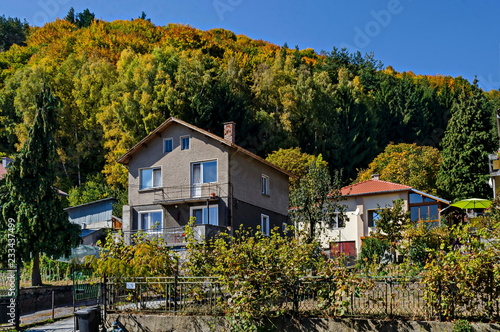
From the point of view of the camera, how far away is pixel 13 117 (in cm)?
5966

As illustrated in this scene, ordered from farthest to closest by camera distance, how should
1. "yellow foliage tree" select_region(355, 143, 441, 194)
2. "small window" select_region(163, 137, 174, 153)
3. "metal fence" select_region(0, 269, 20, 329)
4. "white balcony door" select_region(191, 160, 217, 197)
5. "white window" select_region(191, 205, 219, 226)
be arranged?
"yellow foliage tree" select_region(355, 143, 441, 194), "small window" select_region(163, 137, 174, 153), "white balcony door" select_region(191, 160, 217, 197), "white window" select_region(191, 205, 219, 226), "metal fence" select_region(0, 269, 20, 329)

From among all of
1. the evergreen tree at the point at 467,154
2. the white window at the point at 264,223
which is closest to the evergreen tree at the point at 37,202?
the white window at the point at 264,223

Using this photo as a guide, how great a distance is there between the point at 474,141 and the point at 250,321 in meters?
36.3

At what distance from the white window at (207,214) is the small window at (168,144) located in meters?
3.83

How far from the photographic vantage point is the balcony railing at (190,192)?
1266 inches

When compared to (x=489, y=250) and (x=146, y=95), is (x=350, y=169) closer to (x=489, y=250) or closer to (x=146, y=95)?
(x=146, y=95)

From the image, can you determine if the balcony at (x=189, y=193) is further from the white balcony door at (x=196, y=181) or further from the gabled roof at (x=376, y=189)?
the gabled roof at (x=376, y=189)

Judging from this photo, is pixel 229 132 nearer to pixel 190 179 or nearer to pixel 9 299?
pixel 190 179

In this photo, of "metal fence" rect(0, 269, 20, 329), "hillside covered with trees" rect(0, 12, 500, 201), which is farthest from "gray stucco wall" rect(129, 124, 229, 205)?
"hillside covered with trees" rect(0, 12, 500, 201)

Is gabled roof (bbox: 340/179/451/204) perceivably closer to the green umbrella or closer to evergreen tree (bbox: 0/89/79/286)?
the green umbrella

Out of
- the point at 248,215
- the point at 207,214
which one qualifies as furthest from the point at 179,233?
the point at 248,215

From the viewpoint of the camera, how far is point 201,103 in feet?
174

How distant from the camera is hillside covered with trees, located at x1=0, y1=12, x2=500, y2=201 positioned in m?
52.4

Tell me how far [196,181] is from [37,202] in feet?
28.9
